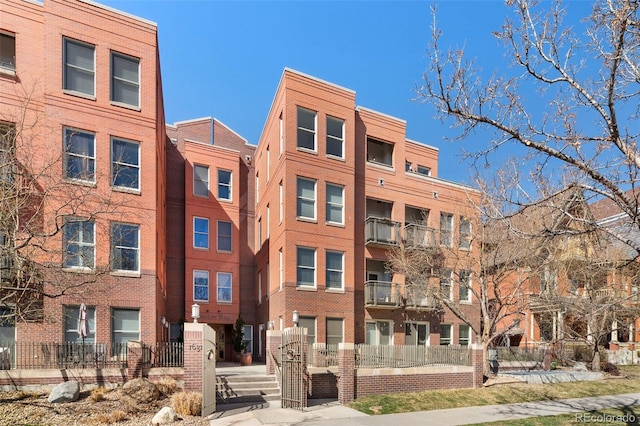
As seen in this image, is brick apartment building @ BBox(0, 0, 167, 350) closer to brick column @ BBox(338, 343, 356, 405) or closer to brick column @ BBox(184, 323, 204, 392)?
brick column @ BBox(184, 323, 204, 392)

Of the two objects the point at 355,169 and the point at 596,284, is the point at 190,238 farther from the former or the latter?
the point at 596,284

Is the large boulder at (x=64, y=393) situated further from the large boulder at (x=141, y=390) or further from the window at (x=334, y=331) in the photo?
the window at (x=334, y=331)

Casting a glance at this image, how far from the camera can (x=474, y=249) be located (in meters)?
20.0

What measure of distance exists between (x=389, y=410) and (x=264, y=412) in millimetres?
3879

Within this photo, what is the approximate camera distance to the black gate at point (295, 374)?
12.7m

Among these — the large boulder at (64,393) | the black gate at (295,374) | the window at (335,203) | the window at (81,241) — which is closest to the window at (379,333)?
the window at (335,203)

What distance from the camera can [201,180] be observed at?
26.7m

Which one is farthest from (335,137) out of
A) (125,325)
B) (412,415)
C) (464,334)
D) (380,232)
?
(464,334)

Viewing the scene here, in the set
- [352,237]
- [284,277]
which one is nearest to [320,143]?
[352,237]

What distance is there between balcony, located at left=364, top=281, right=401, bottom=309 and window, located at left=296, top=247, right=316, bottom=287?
3.28 meters

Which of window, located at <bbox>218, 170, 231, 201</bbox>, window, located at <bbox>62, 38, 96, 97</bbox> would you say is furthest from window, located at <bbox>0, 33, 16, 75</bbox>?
window, located at <bbox>218, 170, 231, 201</bbox>

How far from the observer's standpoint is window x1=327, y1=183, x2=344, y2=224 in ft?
72.3

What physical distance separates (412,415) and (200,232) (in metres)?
17.9

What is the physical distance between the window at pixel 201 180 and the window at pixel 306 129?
328 inches
